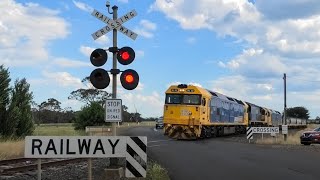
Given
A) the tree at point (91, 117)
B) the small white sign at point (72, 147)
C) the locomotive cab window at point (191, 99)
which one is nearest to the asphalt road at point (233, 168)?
the small white sign at point (72, 147)

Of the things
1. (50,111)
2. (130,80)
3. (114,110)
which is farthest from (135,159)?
(50,111)

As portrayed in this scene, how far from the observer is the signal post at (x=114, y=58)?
13.5 metres

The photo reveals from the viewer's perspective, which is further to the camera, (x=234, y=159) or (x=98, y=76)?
(x=234, y=159)

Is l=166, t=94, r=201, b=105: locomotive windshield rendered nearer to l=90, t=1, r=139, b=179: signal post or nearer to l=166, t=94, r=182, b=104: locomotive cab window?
l=166, t=94, r=182, b=104: locomotive cab window

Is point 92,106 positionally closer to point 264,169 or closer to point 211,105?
point 211,105

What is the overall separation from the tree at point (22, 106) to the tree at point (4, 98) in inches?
20.7

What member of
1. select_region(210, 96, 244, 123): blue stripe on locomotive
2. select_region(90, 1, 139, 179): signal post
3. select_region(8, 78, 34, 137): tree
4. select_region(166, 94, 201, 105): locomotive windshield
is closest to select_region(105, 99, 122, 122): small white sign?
select_region(90, 1, 139, 179): signal post

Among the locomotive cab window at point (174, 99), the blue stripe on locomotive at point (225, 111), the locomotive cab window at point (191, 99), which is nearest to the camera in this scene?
the locomotive cab window at point (191, 99)

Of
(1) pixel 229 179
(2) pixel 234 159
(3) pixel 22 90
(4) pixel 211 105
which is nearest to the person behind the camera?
(1) pixel 229 179

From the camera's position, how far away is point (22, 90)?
36000mm

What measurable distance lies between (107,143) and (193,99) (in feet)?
87.5

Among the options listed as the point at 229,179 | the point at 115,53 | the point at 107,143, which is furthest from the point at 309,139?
the point at 107,143

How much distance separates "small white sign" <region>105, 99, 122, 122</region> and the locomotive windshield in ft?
78.6

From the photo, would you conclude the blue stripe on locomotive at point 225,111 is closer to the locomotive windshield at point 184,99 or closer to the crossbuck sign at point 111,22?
the locomotive windshield at point 184,99
